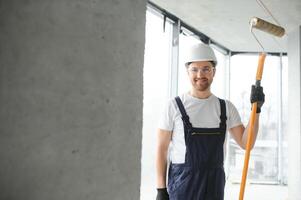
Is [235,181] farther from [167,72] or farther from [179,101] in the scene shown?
[179,101]

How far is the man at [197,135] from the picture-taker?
1560 millimetres

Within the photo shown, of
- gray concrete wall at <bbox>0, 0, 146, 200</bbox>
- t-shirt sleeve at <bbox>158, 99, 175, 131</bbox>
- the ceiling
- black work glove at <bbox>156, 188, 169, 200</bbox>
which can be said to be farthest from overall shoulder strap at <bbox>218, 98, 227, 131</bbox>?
the ceiling

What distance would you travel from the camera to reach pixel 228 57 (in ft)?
20.2

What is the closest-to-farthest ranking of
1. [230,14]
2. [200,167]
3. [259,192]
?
[200,167], [230,14], [259,192]

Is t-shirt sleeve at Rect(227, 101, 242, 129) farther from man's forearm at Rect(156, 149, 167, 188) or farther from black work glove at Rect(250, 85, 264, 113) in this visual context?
man's forearm at Rect(156, 149, 167, 188)

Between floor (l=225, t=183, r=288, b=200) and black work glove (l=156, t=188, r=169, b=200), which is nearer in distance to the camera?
black work glove (l=156, t=188, r=169, b=200)

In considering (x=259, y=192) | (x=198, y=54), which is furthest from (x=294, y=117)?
(x=198, y=54)

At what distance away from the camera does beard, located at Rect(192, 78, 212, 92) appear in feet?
5.36

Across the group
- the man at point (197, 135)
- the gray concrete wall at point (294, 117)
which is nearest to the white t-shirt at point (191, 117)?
the man at point (197, 135)

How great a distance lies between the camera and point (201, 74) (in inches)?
64.2

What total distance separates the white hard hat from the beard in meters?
0.13

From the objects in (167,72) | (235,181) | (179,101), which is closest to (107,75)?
(179,101)

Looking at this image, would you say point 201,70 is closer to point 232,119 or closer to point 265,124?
point 232,119

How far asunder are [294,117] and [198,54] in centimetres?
319
